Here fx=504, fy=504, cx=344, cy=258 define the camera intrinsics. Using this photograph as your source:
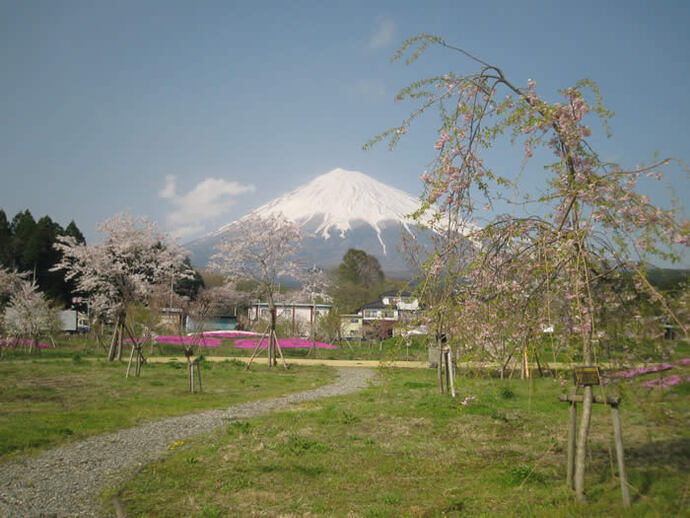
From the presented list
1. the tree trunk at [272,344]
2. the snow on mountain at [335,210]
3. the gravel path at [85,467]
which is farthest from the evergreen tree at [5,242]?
the snow on mountain at [335,210]

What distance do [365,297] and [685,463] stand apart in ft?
185

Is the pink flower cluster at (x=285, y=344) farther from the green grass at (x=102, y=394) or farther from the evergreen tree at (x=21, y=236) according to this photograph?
the evergreen tree at (x=21, y=236)

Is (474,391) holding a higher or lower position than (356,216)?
lower

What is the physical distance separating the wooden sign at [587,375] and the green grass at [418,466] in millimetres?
398

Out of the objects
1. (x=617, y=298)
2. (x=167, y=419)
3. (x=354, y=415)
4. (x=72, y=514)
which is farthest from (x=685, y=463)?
(x=167, y=419)

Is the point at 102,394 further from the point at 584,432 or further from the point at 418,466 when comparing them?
the point at 584,432

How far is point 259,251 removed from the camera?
27.3 meters

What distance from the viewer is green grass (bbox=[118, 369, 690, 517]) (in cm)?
479

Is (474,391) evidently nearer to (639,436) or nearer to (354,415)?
(354,415)

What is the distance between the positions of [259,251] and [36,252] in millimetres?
30879

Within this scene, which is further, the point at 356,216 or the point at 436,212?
the point at 356,216

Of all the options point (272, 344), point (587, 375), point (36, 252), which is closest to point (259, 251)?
point (272, 344)

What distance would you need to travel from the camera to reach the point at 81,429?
8758mm

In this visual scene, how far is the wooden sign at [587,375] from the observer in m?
4.45
